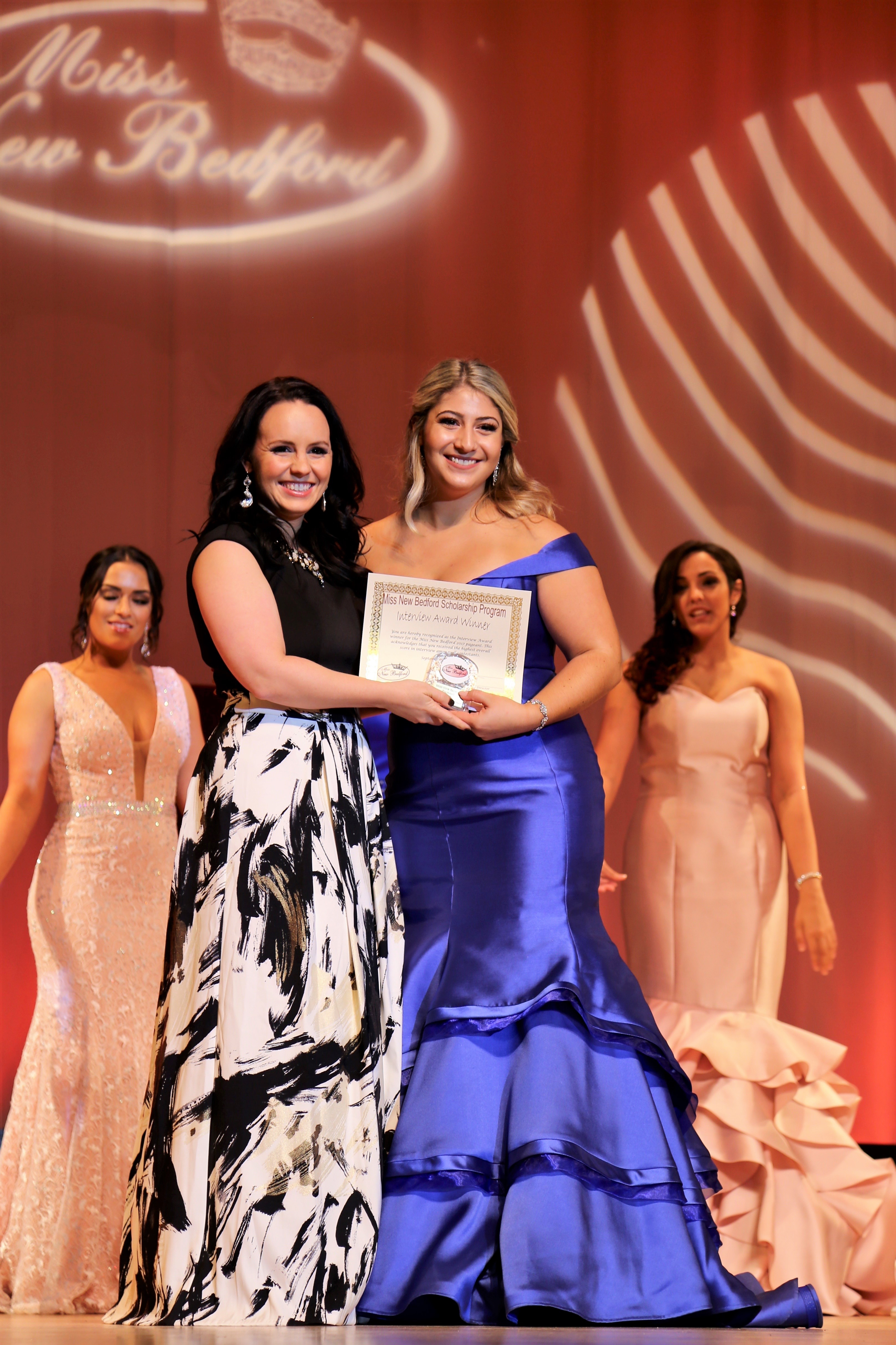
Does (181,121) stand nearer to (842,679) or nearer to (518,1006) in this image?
→ (842,679)

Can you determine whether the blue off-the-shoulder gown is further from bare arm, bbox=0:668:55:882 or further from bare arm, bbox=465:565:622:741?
bare arm, bbox=0:668:55:882

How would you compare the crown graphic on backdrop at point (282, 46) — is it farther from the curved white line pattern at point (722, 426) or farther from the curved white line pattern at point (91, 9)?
the curved white line pattern at point (722, 426)

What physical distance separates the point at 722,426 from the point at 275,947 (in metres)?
4.37

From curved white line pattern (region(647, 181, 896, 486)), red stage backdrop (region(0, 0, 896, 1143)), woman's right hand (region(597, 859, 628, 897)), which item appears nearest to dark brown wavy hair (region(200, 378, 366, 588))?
woman's right hand (region(597, 859, 628, 897))

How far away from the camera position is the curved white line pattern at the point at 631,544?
6508mm

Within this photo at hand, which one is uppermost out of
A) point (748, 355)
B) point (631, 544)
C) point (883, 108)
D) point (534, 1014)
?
point (883, 108)

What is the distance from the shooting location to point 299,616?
298 cm

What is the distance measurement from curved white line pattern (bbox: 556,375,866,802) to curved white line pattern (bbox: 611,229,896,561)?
489 mm

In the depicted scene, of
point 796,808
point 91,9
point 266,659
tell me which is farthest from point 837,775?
point 91,9

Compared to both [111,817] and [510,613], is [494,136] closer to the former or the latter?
[111,817]

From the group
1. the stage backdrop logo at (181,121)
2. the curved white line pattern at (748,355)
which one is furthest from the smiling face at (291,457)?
the curved white line pattern at (748,355)

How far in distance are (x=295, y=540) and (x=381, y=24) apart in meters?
4.34

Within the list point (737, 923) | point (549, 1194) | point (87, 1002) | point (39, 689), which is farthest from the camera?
point (737, 923)

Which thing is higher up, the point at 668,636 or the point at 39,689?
the point at 668,636
